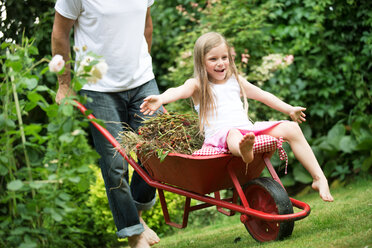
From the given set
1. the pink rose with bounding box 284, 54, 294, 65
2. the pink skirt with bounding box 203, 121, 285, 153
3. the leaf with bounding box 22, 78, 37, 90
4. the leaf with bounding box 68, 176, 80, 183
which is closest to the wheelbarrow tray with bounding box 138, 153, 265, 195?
the pink skirt with bounding box 203, 121, 285, 153

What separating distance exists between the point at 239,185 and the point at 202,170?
19 cm

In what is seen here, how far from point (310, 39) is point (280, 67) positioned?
616 mm

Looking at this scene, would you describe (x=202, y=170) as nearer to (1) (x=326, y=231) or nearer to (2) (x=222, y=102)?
(2) (x=222, y=102)

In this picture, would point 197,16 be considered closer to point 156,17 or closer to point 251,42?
point 156,17

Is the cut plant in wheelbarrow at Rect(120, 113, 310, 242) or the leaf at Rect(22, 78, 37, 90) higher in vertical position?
the leaf at Rect(22, 78, 37, 90)

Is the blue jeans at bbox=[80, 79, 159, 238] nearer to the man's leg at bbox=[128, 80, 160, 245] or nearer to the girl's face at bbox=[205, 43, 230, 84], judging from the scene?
the man's leg at bbox=[128, 80, 160, 245]

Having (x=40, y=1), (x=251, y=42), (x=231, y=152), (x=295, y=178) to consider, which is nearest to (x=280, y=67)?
(x=251, y=42)

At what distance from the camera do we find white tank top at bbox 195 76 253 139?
267 centimetres

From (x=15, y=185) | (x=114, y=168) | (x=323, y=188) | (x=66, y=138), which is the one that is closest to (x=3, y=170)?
(x=15, y=185)

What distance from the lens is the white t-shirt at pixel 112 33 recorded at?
2.67 metres

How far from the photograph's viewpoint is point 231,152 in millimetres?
2348

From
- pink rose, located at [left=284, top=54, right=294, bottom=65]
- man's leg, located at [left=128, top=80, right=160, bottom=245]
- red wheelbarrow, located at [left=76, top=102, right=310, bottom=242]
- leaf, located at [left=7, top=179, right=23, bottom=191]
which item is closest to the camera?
leaf, located at [left=7, top=179, right=23, bottom=191]

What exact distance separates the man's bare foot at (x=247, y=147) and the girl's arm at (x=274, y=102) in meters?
0.50

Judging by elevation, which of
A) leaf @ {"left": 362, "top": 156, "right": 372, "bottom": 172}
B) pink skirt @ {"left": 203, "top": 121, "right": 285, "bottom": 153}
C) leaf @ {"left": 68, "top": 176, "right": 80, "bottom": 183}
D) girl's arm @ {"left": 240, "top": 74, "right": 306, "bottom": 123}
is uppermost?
leaf @ {"left": 68, "top": 176, "right": 80, "bottom": 183}
